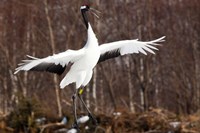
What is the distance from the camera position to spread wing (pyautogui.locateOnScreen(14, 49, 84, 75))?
26.5ft

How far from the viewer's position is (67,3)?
23281 millimetres

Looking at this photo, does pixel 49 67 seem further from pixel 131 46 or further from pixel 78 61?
pixel 131 46

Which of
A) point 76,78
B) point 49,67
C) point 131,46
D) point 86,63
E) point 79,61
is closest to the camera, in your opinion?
point 86,63

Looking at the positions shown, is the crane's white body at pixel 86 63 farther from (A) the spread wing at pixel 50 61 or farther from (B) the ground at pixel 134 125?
(B) the ground at pixel 134 125

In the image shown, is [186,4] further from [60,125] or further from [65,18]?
[60,125]

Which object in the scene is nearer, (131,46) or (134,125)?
(131,46)

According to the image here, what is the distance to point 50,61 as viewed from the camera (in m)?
8.15

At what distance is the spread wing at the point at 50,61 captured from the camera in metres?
8.08

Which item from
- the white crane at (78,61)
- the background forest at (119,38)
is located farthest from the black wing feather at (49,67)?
the background forest at (119,38)

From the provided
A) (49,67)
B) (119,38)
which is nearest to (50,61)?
(49,67)

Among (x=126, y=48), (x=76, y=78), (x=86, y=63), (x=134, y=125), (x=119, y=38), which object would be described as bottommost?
(x=134, y=125)

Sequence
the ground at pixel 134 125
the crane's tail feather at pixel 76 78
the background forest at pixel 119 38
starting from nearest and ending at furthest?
1. the crane's tail feather at pixel 76 78
2. the ground at pixel 134 125
3. the background forest at pixel 119 38

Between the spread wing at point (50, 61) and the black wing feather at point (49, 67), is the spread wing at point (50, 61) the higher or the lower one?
the higher one

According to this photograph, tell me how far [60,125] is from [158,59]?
43.8 feet
